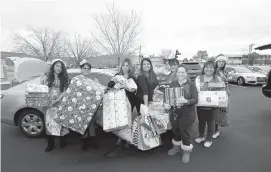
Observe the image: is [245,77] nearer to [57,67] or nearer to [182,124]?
[182,124]

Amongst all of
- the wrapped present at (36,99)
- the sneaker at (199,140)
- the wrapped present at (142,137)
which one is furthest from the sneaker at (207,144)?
the wrapped present at (36,99)

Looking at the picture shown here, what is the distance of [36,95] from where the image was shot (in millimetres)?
2840

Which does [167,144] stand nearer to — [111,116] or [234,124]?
[111,116]

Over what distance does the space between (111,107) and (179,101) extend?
3.21 feet

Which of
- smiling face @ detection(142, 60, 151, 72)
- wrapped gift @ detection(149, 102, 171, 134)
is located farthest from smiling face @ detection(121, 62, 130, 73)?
wrapped gift @ detection(149, 102, 171, 134)

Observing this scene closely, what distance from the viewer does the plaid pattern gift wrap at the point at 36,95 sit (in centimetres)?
282

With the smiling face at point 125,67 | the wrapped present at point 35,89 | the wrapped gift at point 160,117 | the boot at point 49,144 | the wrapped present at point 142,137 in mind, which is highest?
the smiling face at point 125,67

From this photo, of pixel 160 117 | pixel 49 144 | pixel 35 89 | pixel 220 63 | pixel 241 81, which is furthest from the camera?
pixel 241 81

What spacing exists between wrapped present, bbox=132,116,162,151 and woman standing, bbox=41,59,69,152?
3.68 feet

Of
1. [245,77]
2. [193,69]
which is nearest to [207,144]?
[193,69]

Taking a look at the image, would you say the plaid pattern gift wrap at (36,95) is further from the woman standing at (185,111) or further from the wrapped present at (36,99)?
the woman standing at (185,111)

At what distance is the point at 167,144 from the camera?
3.39 metres

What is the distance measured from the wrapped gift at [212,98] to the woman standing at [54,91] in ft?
6.98

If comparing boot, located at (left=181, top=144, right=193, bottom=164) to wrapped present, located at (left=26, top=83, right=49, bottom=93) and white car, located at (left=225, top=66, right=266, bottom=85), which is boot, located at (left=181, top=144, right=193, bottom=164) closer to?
wrapped present, located at (left=26, top=83, right=49, bottom=93)
